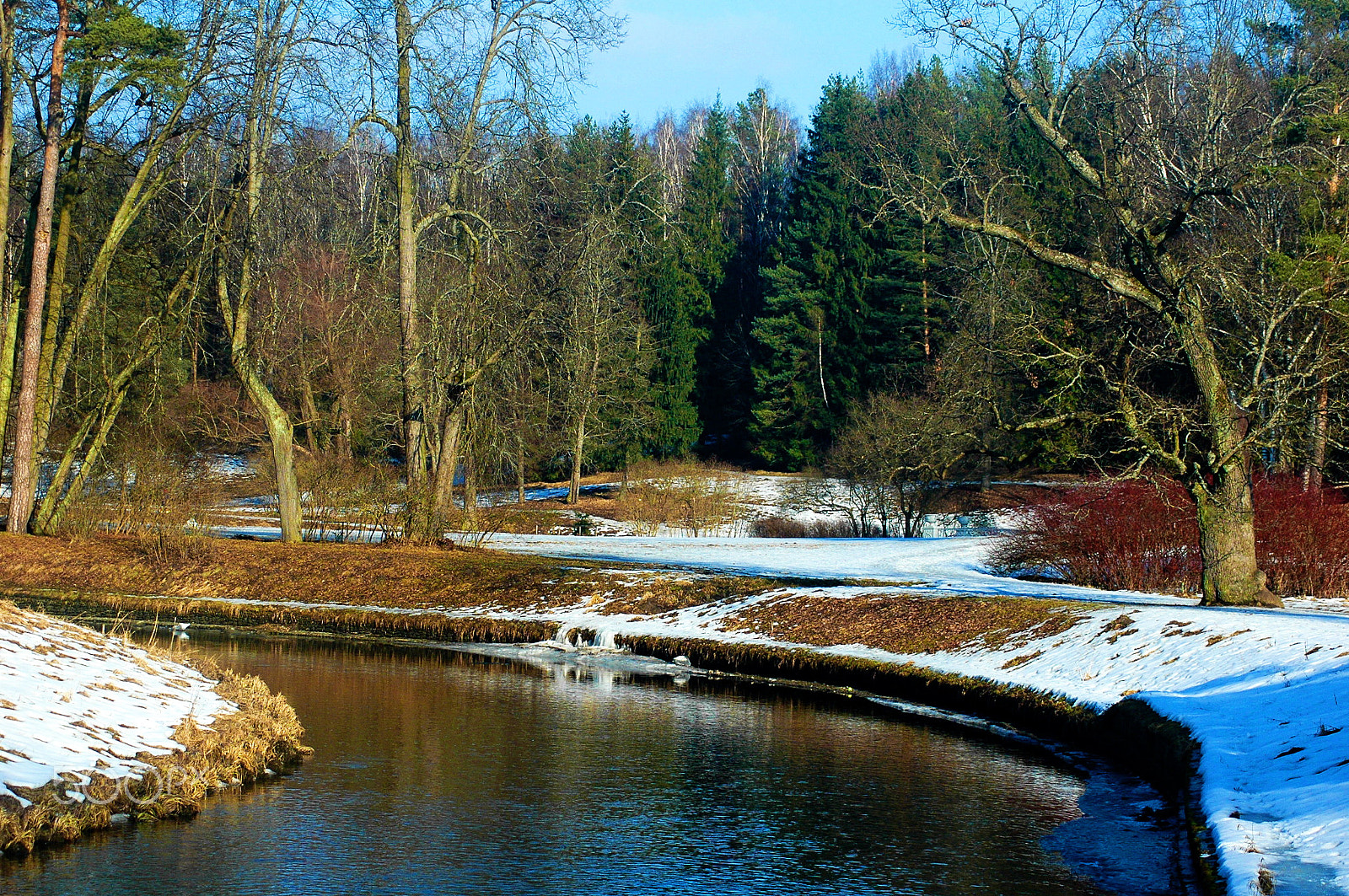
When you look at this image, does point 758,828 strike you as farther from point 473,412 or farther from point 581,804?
point 473,412

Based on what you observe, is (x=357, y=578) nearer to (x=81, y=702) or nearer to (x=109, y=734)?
(x=81, y=702)

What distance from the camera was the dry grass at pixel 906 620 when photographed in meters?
15.2

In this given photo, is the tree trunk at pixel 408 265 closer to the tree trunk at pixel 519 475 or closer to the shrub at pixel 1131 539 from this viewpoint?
the tree trunk at pixel 519 475

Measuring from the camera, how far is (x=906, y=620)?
54.1 feet

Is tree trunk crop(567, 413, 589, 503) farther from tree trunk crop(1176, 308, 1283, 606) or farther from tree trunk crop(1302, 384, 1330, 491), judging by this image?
tree trunk crop(1176, 308, 1283, 606)

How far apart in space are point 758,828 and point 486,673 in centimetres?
764

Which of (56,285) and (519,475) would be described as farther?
(519,475)

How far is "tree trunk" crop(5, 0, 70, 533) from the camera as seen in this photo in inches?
875

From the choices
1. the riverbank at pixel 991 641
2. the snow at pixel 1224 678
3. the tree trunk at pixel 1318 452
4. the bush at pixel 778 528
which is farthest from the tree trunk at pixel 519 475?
the tree trunk at pixel 1318 452

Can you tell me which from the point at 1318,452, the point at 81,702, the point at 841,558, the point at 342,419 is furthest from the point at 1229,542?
the point at 342,419

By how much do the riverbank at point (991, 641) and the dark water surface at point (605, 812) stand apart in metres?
0.98

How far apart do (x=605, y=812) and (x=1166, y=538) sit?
14588 millimetres

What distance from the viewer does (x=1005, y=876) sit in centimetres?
753

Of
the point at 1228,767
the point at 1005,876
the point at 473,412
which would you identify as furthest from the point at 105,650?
the point at 473,412
